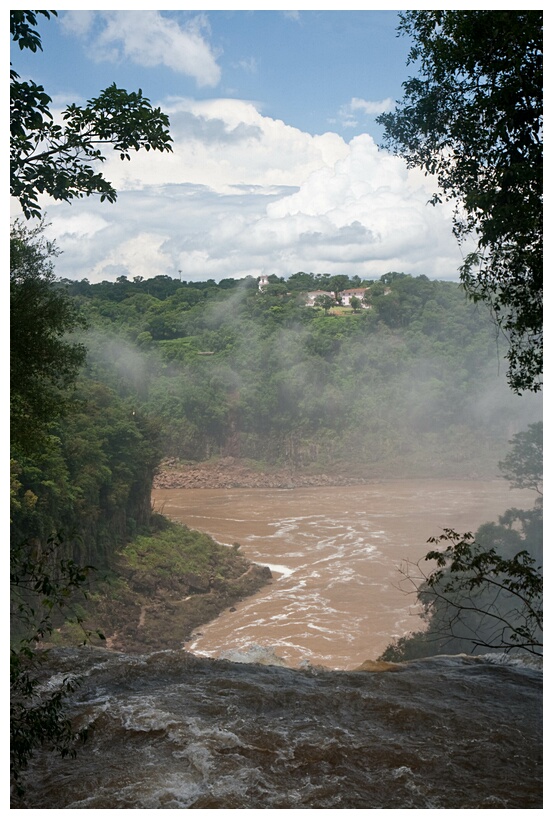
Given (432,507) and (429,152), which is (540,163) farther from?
(432,507)

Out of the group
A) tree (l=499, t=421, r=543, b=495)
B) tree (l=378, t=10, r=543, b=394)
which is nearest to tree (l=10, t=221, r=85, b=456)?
tree (l=378, t=10, r=543, b=394)

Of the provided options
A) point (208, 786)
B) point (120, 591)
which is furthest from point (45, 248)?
point (120, 591)

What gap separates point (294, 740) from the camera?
436 centimetres

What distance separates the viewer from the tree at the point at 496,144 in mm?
3836

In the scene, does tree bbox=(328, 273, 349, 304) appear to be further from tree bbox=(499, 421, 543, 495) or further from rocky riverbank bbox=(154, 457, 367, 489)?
tree bbox=(499, 421, 543, 495)

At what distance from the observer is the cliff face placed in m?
3.64

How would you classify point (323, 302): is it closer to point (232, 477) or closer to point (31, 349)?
point (232, 477)

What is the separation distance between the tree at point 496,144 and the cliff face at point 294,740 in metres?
2.13

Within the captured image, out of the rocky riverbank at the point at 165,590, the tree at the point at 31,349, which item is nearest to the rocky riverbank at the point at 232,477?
the rocky riverbank at the point at 165,590

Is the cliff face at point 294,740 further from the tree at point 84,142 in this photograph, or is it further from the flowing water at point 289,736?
the tree at point 84,142

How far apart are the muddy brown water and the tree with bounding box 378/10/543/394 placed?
14.6ft

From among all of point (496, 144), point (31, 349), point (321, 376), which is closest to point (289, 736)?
point (31, 349)

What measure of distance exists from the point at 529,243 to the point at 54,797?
12.1 feet

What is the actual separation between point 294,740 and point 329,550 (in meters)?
15.2
